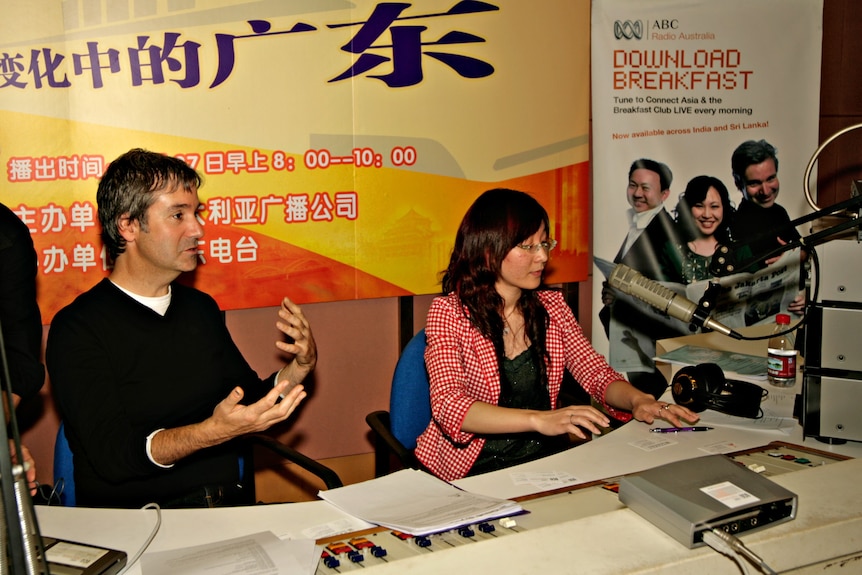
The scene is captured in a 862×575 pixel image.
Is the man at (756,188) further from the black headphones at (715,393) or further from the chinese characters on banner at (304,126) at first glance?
the black headphones at (715,393)

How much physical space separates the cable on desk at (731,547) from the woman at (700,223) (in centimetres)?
241

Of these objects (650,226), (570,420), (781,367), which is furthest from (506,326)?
(650,226)

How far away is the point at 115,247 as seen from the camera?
2.37m

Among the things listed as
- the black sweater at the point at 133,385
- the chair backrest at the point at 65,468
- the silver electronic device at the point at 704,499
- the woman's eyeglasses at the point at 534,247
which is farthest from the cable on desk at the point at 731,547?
the chair backrest at the point at 65,468

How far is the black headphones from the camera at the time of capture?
8.03 feet

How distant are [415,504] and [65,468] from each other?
988 mm

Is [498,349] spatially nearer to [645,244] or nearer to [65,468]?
[65,468]

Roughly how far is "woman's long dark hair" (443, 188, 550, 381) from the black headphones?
20.8 inches

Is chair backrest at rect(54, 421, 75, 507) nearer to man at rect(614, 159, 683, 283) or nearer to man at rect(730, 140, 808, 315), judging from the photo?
man at rect(614, 159, 683, 283)

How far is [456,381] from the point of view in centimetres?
246

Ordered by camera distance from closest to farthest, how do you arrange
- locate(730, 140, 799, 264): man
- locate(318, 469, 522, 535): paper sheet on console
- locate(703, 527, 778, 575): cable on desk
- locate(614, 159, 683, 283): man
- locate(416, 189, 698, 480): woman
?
locate(703, 527, 778, 575): cable on desk < locate(318, 469, 522, 535): paper sheet on console < locate(416, 189, 698, 480): woman < locate(614, 159, 683, 283): man < locate(730, 140, 799, 264): man

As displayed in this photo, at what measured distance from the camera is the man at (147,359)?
2.16 m

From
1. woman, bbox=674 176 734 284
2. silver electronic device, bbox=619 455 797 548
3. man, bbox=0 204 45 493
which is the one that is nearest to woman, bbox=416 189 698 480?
silver electronic device, bbox=619 455 797 548

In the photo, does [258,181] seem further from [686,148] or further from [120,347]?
[686,148]
